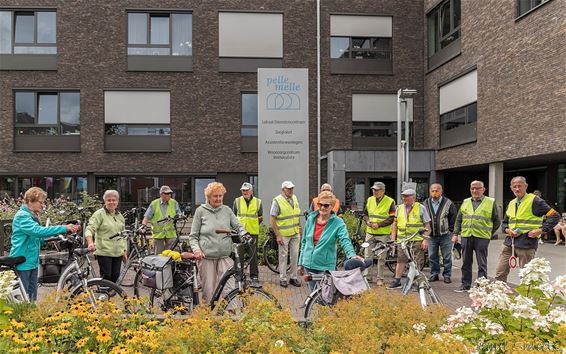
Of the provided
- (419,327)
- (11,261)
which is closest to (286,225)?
(11,261)

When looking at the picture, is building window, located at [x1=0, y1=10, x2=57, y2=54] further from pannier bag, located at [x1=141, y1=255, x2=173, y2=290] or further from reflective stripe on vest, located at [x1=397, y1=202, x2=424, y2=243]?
pannier bag, located at [x1=141, y1=255, x2=173, y2=290]

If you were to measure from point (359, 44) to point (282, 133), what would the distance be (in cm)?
1287

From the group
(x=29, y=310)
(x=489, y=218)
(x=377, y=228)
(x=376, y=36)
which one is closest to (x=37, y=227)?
(x=29, y=310)

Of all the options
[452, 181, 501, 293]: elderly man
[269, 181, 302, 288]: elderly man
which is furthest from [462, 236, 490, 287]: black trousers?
[269, 181, 302, 288]: elderly man

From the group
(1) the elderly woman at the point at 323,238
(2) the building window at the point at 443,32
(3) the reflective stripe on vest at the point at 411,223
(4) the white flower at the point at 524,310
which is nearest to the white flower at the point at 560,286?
(4) the white flower at the point at 524,310

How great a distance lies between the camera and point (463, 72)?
62.8 ft

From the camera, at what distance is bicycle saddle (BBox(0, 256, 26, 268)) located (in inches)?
191

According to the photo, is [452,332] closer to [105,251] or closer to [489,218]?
[105,251]

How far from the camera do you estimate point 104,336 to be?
9.77 feet

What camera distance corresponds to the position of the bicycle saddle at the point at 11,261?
4.86 m

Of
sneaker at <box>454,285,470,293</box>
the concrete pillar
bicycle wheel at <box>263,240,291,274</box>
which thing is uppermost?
the concrete pillar

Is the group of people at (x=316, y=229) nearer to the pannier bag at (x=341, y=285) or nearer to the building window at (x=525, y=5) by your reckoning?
the pannier bag at (x=341, y=285)

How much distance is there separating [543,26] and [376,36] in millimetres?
9600

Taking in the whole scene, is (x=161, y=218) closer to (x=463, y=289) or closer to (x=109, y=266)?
(x=109, y=266)
